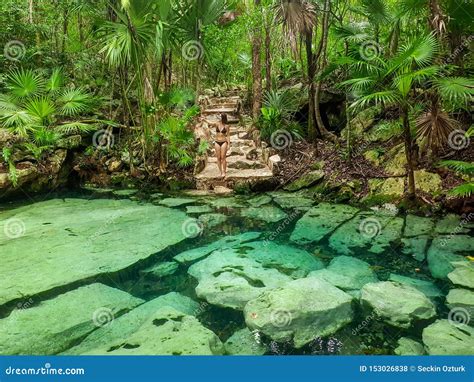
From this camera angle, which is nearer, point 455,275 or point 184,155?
point 455,275

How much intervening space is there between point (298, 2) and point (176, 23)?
2840 millimetres

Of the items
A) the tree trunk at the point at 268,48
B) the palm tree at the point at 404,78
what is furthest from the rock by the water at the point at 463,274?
the tree trunk at the point at 268,48

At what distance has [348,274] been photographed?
438 cm

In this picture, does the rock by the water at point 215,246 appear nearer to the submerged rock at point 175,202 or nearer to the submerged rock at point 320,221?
the submerged rock at point 320,221

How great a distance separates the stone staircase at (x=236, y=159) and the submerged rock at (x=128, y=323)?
470 centimetres

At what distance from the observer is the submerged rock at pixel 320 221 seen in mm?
5684

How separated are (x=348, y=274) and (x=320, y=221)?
6.30 ft

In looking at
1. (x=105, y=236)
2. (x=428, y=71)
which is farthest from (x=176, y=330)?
(x=428, y=71)

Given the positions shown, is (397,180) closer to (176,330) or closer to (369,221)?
(369,221)

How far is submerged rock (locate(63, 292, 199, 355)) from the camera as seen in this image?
122 inches

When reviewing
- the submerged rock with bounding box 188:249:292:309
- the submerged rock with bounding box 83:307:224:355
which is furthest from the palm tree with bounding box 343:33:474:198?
the submerged rock with bounding box 83:307:224:355

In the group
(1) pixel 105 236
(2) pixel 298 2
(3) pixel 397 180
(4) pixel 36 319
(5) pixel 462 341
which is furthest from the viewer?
(2) pixel 298 2

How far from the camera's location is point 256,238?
5691 mm

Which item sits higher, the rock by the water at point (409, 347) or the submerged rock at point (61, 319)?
the submerged rock at point (61, 319)
